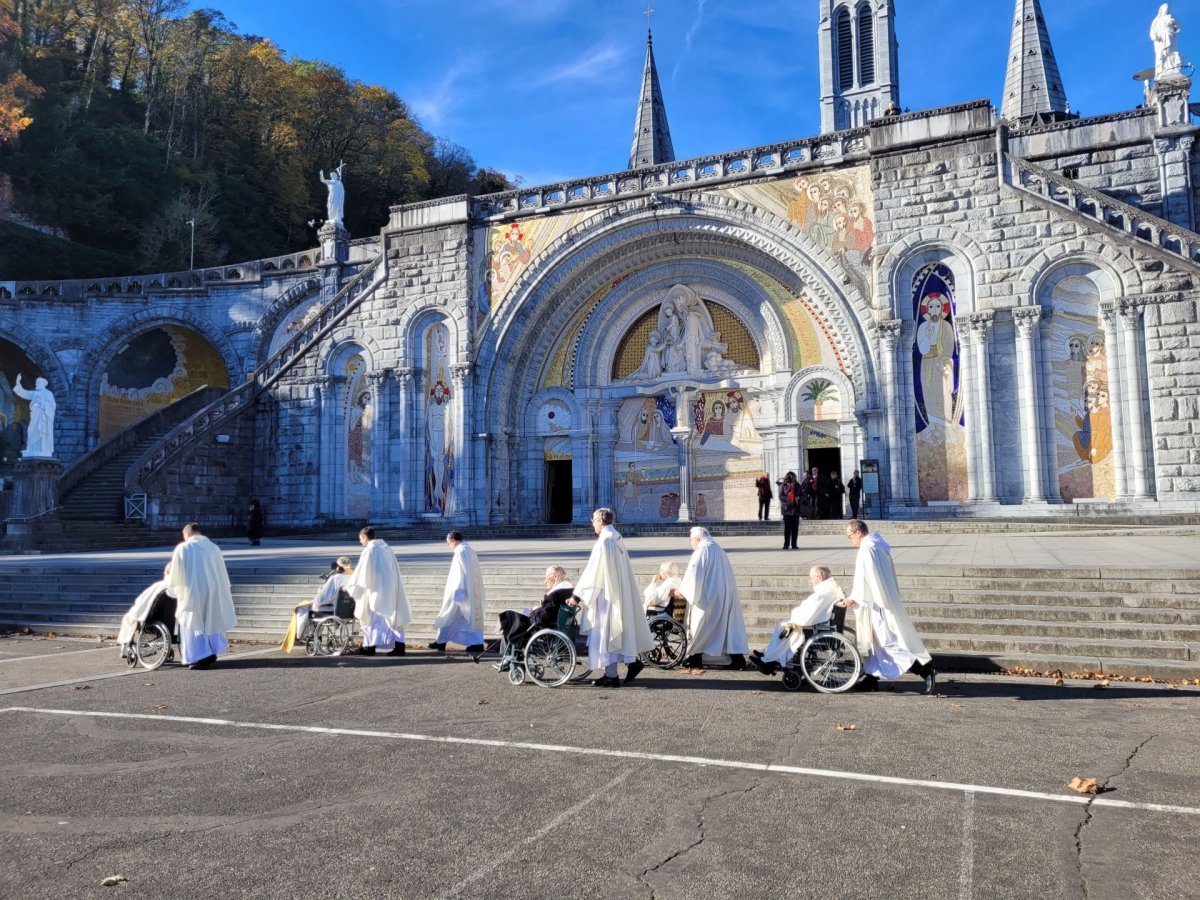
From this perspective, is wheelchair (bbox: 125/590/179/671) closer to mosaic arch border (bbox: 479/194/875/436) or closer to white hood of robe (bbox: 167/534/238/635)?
white hood of robe (bbox: 167/534/238/635)

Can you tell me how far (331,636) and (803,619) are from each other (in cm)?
592

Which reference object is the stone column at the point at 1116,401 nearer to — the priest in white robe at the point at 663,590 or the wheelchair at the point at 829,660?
the priest in white robe at the point at 663,590

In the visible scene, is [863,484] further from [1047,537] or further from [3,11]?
[3,11]

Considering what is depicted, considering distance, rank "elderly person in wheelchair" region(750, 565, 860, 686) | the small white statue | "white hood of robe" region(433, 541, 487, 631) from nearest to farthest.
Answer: "elderly person in wheelchair" region(750, 565, 860, 686) < "white hood of robe" region(433, 541, 487, 631) < the small white statue

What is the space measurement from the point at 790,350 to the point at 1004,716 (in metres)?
19.0

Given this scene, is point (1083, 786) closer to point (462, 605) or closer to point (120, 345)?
point (462, 605)

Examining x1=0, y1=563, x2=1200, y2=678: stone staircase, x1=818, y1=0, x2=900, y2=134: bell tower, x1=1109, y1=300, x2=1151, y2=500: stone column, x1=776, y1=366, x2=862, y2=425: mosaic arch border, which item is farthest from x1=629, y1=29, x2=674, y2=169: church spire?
x1=0, y1=563, x2=1200, y2=678: stone staircase

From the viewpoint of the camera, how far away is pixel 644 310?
27.8 m

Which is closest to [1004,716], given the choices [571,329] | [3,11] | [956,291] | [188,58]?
[956,291]

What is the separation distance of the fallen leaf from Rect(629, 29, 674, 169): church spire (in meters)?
48.7

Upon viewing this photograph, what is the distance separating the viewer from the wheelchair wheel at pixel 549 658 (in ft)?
28.3

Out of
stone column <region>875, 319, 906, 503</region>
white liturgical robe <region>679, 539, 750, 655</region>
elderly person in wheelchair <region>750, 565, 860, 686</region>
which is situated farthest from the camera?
stone column <region>875, 319, 906, 503</region>

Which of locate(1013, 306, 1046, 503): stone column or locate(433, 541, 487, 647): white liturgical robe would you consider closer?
locate(433, 541, 487, 647): white liturgical robe

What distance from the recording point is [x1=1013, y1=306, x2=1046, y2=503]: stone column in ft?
68.6
